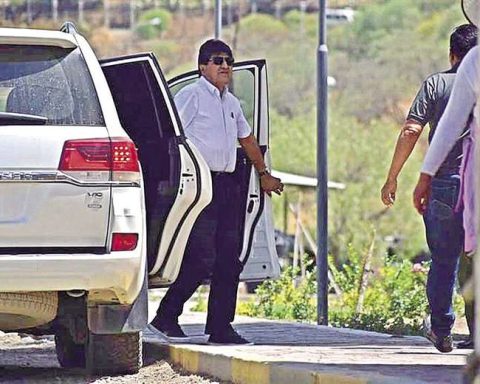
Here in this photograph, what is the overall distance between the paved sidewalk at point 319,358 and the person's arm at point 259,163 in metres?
1.01

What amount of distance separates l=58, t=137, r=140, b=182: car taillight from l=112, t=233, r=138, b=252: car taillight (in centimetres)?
29

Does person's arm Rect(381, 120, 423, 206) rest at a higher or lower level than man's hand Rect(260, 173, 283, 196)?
higher

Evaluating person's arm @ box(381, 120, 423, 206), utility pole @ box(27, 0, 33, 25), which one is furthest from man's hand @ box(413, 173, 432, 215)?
utility pole @ box(27, 0, 33, 25)

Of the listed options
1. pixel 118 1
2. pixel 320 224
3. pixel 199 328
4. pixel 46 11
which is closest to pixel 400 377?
pixel 199 328

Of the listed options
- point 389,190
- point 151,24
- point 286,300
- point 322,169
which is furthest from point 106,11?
point 389,190

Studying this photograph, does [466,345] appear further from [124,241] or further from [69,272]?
[69,272]

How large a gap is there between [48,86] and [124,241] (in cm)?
93

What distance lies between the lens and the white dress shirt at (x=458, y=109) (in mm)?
6574

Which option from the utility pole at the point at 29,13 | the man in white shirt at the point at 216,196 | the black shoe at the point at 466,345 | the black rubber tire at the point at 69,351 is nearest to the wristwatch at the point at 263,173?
the man in white shirt at the point at 216,196

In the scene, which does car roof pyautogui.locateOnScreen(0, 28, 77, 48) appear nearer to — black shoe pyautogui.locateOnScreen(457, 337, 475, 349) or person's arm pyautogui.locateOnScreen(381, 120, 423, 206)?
person's arm pyautogui.locateOnScreen(381, 120, 423, 206)

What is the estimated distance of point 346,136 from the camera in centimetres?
4719

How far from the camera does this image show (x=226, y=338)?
29.1ft

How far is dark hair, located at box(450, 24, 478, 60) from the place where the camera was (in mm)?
7868

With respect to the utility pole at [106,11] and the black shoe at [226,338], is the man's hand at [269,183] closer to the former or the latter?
the black shoe at [226,338]
